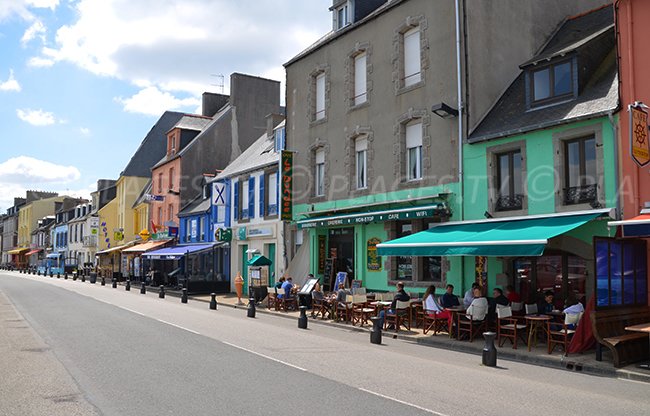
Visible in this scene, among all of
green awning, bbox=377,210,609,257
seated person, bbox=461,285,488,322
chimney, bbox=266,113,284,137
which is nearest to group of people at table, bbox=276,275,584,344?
seated person, bbox=461,285,488,322

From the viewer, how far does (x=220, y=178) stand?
30.3 m

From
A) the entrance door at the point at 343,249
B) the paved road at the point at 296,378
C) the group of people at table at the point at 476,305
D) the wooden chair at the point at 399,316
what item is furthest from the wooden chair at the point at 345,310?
the entrance door at the point at 343,249

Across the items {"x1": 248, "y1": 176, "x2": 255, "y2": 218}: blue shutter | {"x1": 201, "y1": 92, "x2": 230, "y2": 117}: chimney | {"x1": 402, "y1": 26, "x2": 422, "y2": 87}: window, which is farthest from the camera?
{"x1": 201, "y1": 92, "x2": 230, "y2": 117}: chimney

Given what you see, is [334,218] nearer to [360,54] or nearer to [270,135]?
[360,54]

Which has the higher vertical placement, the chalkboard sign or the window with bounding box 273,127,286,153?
the window with bounding box 273,127,286,153

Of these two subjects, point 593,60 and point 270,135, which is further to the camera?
point 270,135

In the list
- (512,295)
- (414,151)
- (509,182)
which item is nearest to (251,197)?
(414,151)

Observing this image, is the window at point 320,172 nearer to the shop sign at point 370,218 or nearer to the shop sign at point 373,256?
the shop sign at point 370,218

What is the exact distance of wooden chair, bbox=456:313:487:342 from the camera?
12.6 m

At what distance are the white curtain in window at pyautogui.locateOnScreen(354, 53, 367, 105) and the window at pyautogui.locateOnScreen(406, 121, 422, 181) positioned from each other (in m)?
2.87

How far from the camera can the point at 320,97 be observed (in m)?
22.7

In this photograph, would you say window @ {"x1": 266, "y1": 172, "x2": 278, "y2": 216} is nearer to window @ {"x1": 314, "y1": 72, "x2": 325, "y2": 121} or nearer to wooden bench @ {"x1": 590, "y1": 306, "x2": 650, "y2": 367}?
window @ {"x1": 314, "y1": 72, "x2": 325, "y2": 121}

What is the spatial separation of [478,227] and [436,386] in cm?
700

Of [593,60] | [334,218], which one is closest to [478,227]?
[593,60]
